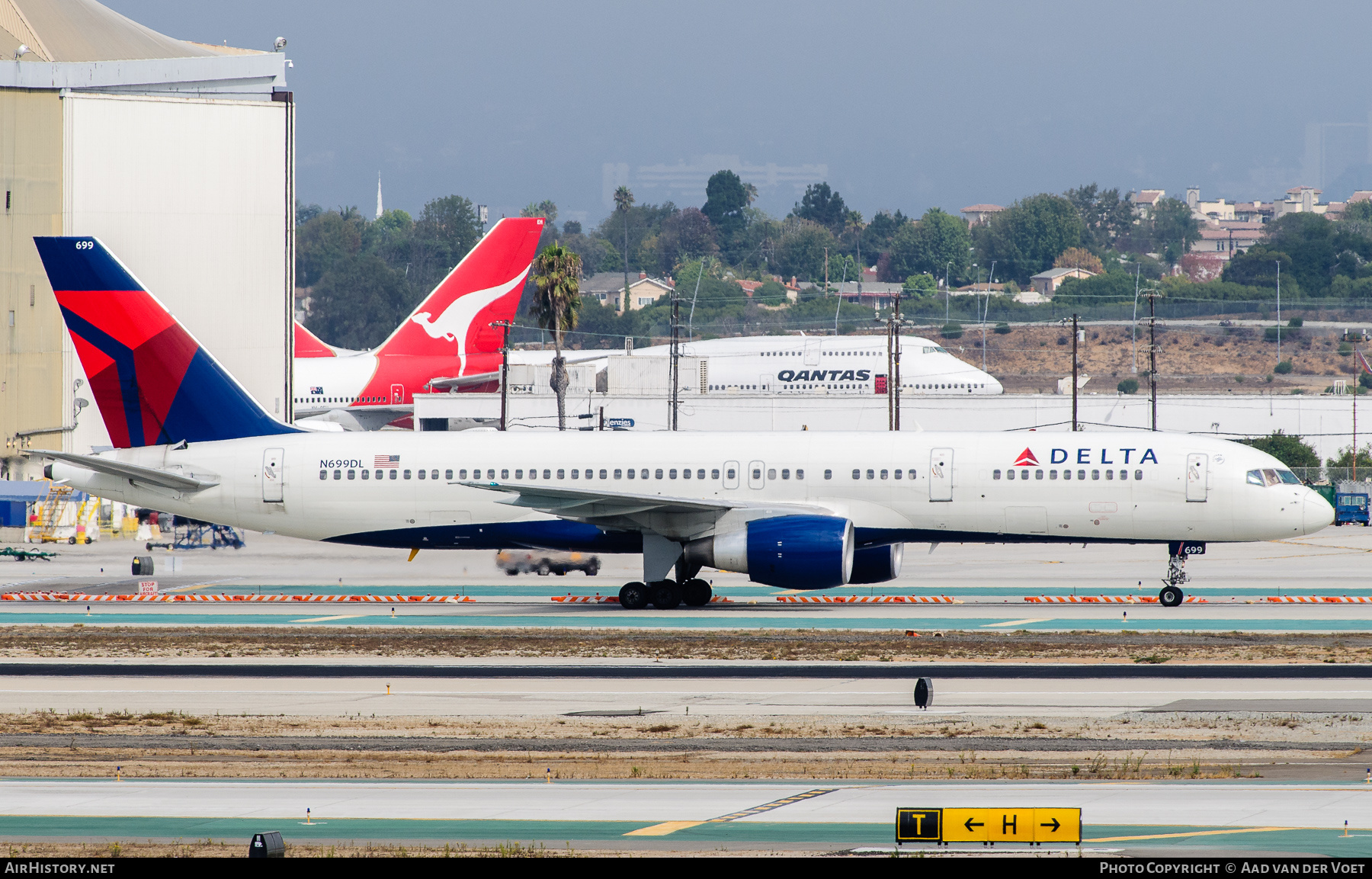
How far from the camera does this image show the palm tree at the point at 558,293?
86625 millimetres

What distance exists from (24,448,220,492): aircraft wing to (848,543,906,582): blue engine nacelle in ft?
51.9

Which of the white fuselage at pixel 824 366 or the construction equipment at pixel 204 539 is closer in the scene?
the construction equipment at pixel 204 539

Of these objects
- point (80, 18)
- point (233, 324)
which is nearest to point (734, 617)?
point (233, 324)

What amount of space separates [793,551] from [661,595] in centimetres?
409

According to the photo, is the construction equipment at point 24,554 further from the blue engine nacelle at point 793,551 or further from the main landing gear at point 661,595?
the blue engine nacelle at point 793,551

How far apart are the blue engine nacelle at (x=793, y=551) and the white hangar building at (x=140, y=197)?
1637 inches

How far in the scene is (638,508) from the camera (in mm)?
37406

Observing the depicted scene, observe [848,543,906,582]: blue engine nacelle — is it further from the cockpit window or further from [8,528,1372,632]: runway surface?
the cockpit window

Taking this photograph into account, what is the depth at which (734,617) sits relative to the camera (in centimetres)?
3694

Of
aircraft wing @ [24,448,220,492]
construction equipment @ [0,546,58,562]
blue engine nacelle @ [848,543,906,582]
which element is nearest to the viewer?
aircraft wing @ [24,448,220,492]

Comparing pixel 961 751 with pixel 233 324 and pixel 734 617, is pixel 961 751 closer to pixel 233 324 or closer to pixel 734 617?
pixel 734 617

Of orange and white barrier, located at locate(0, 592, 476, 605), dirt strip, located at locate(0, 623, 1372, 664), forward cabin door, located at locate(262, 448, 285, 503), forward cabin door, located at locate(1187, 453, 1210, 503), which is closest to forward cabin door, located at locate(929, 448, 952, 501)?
dirt strip, located at locate(0, 623, 1372, 664)

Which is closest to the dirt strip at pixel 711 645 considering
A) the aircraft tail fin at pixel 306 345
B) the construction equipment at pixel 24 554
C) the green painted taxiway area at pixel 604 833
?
the green painted taxiway area at pixel 604 833

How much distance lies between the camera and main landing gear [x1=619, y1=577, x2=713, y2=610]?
38844mm
